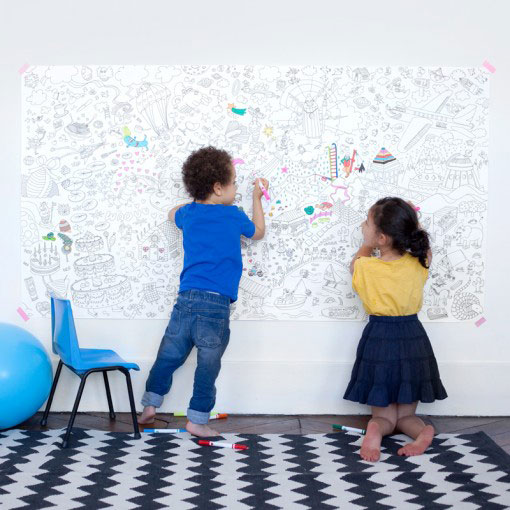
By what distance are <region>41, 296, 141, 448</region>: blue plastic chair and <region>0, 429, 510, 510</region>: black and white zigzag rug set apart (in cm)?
14

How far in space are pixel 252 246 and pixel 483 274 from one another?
3.34 ft

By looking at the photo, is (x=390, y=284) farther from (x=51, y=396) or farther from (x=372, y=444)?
(x=51, y=396)

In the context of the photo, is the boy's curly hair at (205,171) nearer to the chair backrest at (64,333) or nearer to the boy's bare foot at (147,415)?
the chair backrest at (64,333)

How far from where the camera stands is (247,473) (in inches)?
85.0

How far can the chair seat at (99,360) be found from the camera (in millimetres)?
2433

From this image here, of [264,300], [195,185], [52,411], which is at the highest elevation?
[195,185]

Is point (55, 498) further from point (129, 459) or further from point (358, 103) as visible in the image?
point (358, 103)

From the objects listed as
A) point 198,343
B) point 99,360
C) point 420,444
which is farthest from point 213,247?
point 420,444

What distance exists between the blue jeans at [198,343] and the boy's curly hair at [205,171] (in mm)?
420

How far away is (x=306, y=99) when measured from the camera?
9.32ft

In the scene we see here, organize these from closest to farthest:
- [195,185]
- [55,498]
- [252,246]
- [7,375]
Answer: [55,498]
[7,375]
[195,185]
[252,246]

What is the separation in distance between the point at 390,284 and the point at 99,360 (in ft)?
3.83

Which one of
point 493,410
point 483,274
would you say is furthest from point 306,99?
point 493,410

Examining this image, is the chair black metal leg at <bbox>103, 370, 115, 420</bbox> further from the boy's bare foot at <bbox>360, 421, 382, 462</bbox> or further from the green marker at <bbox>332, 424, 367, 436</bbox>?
the boy's bare foot at <bbox>360, 421, 382, 462</bbox>
